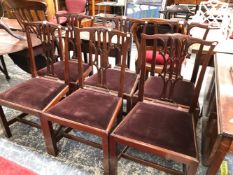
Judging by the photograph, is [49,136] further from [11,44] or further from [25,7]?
[25,7]

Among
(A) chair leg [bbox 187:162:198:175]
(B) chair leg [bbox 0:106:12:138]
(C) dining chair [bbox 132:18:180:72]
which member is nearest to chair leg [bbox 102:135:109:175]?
(A) chair leg [bbox 187:162:198:175]

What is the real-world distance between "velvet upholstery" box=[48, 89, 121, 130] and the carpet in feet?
1.61

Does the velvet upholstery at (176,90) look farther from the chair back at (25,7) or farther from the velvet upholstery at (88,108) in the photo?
the chair back at (25,7)

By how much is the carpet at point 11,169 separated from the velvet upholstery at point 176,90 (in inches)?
41.6

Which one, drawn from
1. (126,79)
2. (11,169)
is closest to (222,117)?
(126,79)

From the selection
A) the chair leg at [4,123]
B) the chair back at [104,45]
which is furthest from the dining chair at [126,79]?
the chair leg at [4,123]

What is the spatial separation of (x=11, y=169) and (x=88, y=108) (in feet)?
2.45

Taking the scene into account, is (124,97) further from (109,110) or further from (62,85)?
(62,85)

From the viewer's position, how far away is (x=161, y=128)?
121 cm

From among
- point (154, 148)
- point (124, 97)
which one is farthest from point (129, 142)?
point (124, 97)

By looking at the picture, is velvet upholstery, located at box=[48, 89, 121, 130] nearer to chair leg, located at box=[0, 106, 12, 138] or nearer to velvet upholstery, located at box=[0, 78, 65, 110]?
velvet upholstery, located at box=[0, 78, 65, 110]

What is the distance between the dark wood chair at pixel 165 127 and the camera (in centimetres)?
110

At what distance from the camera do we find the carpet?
1454 mm

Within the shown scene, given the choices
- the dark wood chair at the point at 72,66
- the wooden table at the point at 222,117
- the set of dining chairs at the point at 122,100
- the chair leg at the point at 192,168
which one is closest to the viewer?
the wooden table at the point at 222,117
